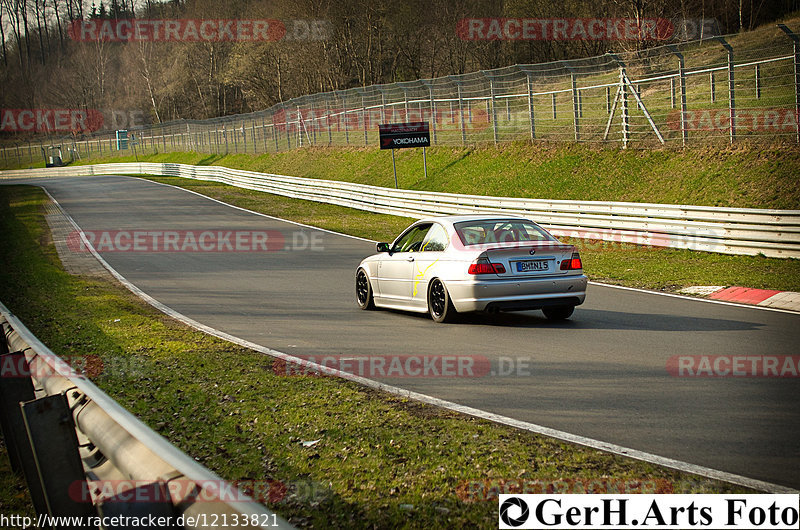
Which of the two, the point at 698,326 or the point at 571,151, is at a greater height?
the point at 571,151

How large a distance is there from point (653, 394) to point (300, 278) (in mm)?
11461

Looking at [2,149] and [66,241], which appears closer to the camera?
[66,241]

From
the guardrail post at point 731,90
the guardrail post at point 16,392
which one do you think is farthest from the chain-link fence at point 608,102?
the guardrail post at point 16,392

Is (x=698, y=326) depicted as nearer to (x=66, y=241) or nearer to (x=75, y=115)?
(x=66, y=241)

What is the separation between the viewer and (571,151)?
3016 centimetres

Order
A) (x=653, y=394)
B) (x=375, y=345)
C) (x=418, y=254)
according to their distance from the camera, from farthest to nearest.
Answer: (x=418, y=254), (x=375, y=345), (x=653, y=394)

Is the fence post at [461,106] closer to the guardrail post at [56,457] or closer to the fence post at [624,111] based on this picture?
the fence post at [624,111]

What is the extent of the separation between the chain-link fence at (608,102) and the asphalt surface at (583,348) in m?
12.2

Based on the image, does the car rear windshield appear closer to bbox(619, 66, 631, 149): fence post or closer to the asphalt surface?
the asphalt surface

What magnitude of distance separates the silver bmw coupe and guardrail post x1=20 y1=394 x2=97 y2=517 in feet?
24.1

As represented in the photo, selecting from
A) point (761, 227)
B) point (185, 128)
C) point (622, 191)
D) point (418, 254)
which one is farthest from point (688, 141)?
point (185, 128)

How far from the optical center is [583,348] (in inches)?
356

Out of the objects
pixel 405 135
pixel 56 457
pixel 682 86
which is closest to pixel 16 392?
pixel 56 457

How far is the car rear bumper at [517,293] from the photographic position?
1052cm
